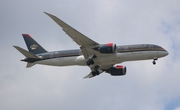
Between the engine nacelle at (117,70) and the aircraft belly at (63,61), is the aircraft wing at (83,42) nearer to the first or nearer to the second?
the aircraft belly at (63,61)

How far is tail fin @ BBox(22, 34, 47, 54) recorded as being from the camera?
82.8 meters

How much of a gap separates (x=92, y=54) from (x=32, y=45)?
606 inches

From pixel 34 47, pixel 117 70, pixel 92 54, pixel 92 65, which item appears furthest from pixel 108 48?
pixel 34 47

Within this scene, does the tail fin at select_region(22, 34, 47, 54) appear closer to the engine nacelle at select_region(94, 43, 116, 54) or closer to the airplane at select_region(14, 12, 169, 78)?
the airplane at select_region(14, 12, 169, 78)

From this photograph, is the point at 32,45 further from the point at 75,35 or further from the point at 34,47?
the point at 75,35

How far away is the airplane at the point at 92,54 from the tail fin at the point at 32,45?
1.62m

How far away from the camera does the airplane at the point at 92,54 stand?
238ft

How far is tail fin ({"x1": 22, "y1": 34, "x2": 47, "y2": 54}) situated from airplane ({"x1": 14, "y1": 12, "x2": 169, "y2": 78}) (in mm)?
1622

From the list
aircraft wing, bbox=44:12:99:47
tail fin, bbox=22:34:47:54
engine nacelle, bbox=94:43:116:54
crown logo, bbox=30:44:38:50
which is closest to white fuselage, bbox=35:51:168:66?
engine nacelle, bbox=94:43:116:54

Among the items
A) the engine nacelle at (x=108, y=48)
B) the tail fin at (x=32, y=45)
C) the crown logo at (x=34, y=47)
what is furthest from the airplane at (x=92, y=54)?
the crown logo at (x=34, y=47)

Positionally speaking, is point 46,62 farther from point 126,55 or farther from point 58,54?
point 126,55

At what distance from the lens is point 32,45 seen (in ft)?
276

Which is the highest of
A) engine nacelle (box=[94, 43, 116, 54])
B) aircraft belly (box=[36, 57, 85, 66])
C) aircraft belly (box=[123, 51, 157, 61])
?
engine nacelle (box=[94, 43, 116, 54])

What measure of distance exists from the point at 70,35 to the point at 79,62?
687cm
